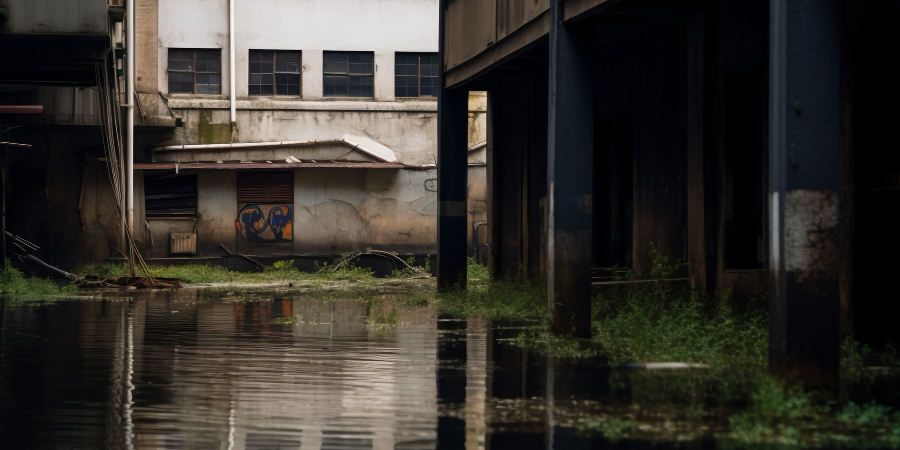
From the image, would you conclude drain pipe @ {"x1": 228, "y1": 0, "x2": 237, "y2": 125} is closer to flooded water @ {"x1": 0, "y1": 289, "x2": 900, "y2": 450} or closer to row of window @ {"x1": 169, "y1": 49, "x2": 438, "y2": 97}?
row of window @ {"x1": 169, "y1": 49, "x2": 438, "y2": 97}

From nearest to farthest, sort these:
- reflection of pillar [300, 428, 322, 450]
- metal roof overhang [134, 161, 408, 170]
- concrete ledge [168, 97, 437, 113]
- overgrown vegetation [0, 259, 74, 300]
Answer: reflection of pillar [300, 428, 322, 450] → overgrown vegetation [0, 259, 74, 300] → metal roof overhang [134, 161, 408, 170] → concrete ledge [168, 97, 437, 113]

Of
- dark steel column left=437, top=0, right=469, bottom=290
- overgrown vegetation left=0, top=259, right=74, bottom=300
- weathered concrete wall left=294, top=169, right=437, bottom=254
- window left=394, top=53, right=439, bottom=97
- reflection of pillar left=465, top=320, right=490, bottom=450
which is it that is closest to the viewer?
reflection of pillar left=465, top=320, right=490, bottom=450

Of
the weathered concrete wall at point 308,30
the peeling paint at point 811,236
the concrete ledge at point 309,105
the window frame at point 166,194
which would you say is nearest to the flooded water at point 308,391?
the peeling paint at point 811,236

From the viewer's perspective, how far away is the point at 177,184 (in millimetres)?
27609

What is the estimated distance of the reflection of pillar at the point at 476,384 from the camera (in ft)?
18.9

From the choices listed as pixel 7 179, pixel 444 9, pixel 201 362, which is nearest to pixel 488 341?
pixel 201 362

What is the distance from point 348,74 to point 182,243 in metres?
6.29

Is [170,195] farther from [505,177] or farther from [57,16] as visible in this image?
[505,177]

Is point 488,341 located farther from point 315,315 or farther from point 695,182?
point 315,315

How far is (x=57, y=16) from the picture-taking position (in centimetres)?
1767

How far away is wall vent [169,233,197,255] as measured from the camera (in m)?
27.3

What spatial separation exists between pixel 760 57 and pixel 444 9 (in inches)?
296

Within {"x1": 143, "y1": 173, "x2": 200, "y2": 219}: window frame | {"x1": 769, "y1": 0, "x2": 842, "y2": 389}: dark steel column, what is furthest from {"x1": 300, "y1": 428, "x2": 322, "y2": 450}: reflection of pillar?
{"x1": 143, "y1": 173, "x2": 200, "y2": 219}: window frame

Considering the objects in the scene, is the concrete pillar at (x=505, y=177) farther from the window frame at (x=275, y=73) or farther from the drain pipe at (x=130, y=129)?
the window frame at (x=275, y=73)
